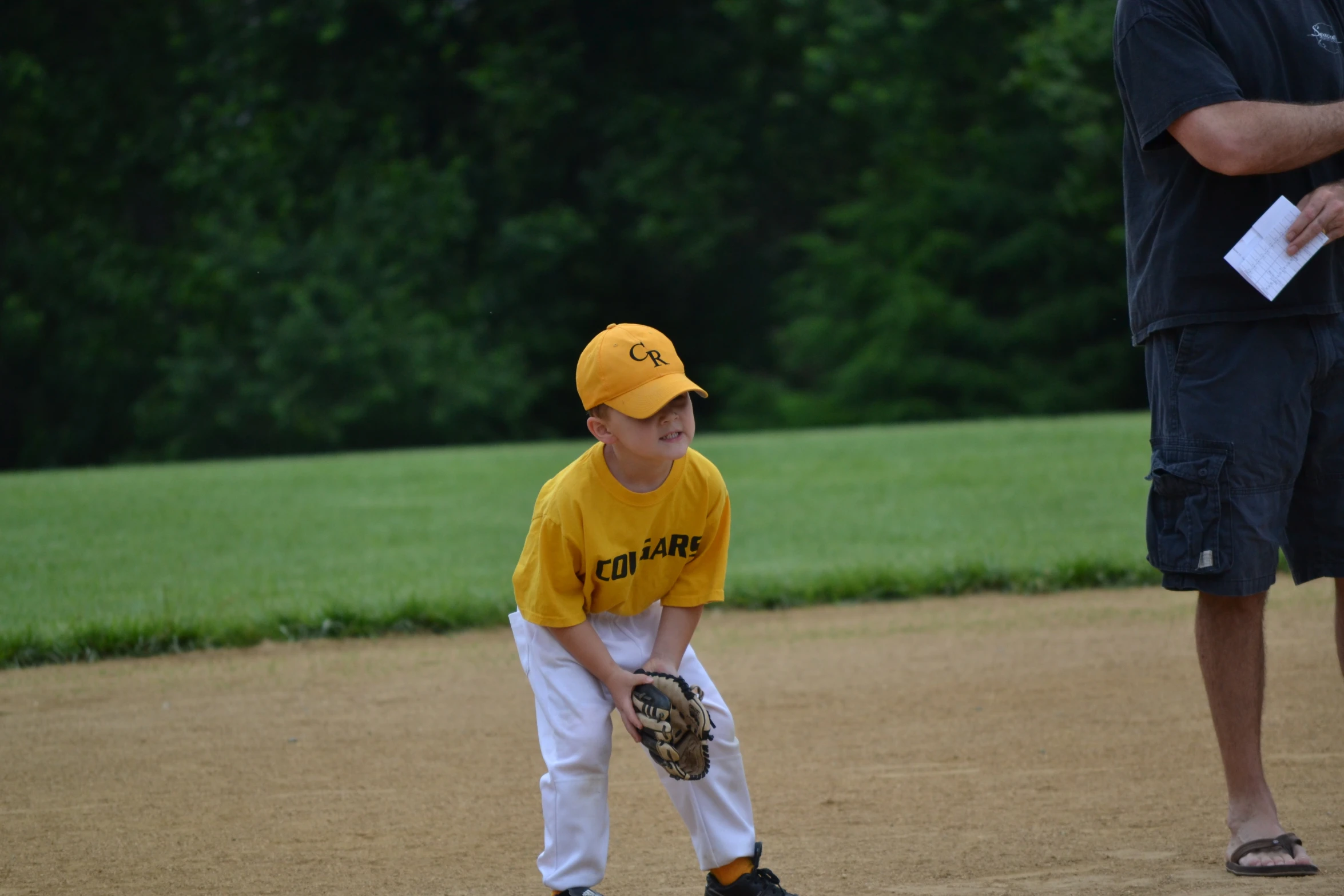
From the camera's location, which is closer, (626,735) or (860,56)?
(626,735)

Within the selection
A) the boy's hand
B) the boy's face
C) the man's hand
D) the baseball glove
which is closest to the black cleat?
the baseball glove

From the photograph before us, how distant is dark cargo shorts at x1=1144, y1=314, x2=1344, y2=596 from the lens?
10.3 ft

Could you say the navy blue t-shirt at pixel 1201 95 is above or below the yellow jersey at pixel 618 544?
above

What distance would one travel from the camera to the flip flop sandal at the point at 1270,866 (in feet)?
10.3

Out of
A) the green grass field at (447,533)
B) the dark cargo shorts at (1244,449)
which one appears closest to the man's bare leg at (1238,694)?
the dark cargo shorts at (1244,449)

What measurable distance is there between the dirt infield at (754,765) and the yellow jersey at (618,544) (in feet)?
2.42

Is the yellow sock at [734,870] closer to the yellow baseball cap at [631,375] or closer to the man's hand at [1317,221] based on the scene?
the yellow baseball cap at [631,375]

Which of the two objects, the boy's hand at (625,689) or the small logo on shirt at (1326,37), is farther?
the small logo on shirt at (1326,37)

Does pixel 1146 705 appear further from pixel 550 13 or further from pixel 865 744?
pixel 550 13

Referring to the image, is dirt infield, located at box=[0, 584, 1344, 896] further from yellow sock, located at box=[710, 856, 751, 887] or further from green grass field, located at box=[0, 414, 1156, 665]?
green grass field, located at box=[0, 414, 1156, 665]

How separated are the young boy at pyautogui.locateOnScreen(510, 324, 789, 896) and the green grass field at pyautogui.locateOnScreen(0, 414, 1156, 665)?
3771 mm

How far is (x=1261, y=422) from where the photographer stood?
315 cm

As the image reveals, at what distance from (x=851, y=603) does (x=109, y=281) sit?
23072mm

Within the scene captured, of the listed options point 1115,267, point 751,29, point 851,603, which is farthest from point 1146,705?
point 751,29
